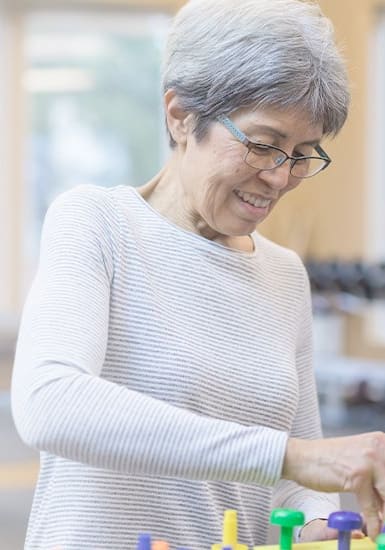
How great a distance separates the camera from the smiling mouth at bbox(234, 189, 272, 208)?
1547mm

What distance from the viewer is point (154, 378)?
1468 millimetres

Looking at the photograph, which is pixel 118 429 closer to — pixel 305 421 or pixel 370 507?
pixel 370 507

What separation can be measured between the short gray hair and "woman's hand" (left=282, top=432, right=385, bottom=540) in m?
0.48

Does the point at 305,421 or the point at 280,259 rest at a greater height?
the point at 280,259

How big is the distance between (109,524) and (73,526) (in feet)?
0.15

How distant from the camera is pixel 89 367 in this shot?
4.20 ft

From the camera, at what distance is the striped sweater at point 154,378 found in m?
1.19

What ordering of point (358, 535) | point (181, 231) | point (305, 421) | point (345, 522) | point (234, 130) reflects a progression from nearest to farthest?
point (345, 522), point (358, 535), point (234, 130), point (181, 231), point (305, 421)

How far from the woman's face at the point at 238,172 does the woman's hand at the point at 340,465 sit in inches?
17.2

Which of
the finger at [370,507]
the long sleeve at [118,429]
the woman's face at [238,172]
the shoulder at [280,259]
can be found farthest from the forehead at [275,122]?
the finger at [370,507]

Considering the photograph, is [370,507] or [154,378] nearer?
[370,507]

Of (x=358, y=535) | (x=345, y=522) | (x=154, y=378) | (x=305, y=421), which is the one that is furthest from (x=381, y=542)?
(x=305, y=421)

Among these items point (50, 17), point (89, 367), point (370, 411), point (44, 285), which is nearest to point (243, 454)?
point (89, 367)

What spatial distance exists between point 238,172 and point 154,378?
30 cm
